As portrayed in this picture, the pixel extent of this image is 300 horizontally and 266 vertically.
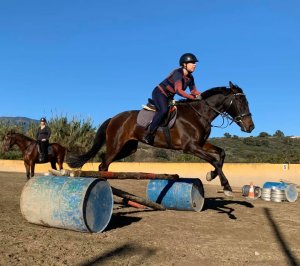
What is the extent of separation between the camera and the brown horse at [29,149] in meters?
15.9

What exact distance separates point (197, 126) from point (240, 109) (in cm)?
103

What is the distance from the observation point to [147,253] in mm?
5484

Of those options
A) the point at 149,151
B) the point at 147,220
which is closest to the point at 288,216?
the point at 147,220

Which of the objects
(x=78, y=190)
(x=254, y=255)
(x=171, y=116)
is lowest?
(x=254, y=255)

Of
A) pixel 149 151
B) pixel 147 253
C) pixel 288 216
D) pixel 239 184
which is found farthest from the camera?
pixel 149 151

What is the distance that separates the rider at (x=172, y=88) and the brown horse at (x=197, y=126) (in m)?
0.24

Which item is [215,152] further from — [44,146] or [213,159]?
[44,146]

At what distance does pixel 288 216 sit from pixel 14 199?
6858 mm

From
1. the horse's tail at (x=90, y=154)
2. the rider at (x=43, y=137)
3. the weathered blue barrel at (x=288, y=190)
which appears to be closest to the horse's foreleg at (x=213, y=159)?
the horse's tail at (x=90, y=154)

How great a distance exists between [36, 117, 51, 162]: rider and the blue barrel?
639 cm

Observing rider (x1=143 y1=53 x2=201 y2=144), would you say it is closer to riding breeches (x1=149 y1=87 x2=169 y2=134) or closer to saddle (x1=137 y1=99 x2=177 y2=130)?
riding breeches (x1=149 y1=87 x2=169 y2=134)

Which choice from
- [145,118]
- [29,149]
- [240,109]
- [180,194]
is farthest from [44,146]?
[240,109]

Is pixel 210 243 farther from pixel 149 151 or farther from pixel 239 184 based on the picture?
pixel 149 151

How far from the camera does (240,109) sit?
29.1 feet
